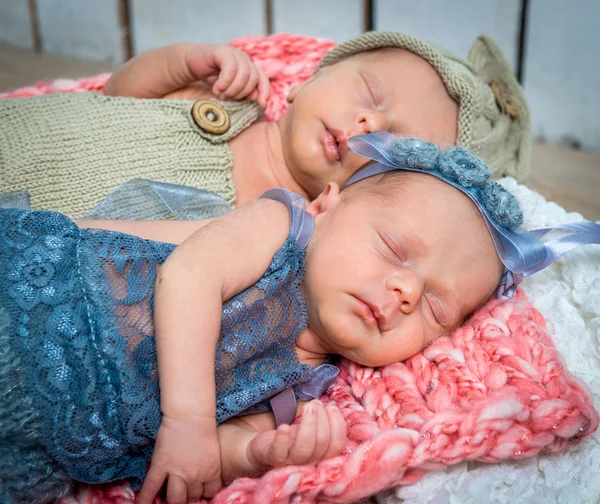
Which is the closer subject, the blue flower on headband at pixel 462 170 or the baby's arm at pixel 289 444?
the baby's arm at pixel 289 444

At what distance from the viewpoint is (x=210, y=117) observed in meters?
1.78

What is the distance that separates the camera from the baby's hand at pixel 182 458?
104cm

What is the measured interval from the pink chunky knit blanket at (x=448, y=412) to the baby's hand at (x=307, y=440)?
20 mm

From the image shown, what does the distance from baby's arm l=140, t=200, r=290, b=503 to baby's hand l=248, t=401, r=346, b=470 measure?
0.31ft

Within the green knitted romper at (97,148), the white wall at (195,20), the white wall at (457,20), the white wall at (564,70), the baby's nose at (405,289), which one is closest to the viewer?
the baby's nose at (405,289)

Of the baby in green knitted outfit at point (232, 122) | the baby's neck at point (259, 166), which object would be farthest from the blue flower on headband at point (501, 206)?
the baby's neck at point (259, 166)

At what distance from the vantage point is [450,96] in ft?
5.80

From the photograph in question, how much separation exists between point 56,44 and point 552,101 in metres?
2.37

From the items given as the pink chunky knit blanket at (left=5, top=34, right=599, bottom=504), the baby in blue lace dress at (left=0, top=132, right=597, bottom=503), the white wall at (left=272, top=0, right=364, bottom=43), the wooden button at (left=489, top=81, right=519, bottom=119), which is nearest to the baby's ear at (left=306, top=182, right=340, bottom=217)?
the baby in blue lace dress at (left=0, top=132, right=597, bottom=503)

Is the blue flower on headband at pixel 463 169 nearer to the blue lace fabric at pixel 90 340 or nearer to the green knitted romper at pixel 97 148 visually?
the blue lace fabric at pixel 90 340

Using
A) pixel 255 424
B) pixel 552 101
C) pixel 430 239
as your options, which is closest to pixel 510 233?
pixel 430 239

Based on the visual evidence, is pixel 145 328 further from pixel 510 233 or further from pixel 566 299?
pixel 566 299

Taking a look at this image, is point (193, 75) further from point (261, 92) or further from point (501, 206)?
point (501, 206)

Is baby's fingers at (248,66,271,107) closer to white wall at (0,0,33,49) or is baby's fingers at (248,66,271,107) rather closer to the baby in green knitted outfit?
the baby in green knitted outfit
